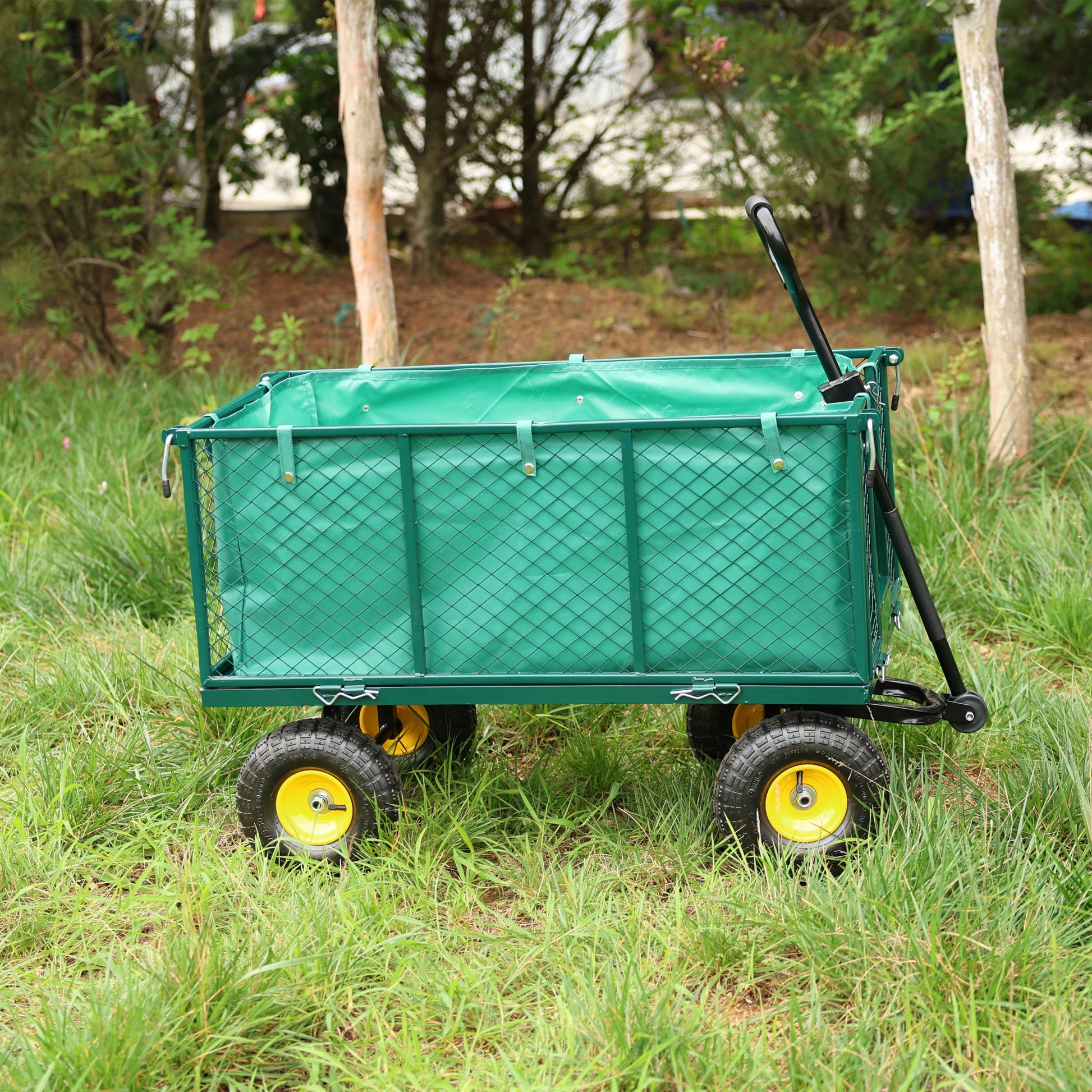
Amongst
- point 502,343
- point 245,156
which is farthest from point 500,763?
point 245,156

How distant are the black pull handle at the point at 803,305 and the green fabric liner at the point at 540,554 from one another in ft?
0.61

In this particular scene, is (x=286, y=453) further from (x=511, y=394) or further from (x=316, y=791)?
(x=511, y=394)

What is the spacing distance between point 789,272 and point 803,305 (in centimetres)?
8

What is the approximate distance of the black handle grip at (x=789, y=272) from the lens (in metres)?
2.73

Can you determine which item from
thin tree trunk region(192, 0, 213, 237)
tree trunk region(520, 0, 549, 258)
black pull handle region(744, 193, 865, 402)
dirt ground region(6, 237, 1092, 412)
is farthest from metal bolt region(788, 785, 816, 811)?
tree trunk region(520, 0, 549, 258)

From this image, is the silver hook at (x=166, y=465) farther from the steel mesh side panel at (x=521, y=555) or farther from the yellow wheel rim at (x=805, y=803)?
the yellow wheel rim at (x=805, y=803)

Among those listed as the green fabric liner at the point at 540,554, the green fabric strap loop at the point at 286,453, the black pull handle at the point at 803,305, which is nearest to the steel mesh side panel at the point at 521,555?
the green fabric liner at the point at 540,554

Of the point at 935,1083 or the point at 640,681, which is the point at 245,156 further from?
the point at 935,1083

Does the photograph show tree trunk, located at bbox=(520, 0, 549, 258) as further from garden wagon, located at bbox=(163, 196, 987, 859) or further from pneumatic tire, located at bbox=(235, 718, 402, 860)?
pneumatic tire, located at bbox=(235, 718, 402, 860)

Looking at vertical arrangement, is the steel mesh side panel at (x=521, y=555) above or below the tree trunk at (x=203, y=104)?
below

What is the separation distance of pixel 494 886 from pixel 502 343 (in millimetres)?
4491

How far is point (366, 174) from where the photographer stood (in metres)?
4.90

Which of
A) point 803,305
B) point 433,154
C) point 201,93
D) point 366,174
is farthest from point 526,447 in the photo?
point 433,154

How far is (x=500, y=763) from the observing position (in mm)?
3428
